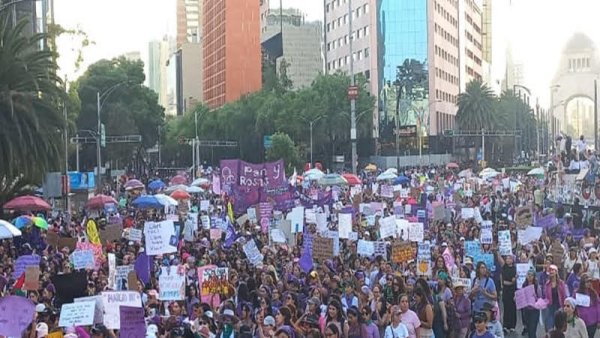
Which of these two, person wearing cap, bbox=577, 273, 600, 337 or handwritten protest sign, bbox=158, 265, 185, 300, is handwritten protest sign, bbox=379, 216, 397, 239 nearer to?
person wearing cap, bbox=577, 273, 600, 337

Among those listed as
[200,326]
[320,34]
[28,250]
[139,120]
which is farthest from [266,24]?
[200,326]

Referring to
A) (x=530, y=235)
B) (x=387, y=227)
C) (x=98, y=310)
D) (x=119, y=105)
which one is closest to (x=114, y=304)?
(x=98, y=310)

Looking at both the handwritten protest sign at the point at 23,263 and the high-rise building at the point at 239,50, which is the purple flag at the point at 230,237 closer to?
the handwritten protest sign at the point at 23,263

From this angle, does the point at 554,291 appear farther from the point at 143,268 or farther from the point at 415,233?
the point at 143,268

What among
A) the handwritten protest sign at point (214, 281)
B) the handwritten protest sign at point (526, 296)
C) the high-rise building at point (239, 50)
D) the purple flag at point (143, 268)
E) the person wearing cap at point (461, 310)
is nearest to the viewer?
the person wearing cap at point (461, 310)

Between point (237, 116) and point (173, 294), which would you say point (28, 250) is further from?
point (237, 116)

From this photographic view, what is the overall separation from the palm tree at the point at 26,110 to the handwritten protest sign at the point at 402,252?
15.4 meters

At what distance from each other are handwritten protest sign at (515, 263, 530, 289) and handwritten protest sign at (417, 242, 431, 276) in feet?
4.67

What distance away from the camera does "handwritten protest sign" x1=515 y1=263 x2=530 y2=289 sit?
14.6 metres

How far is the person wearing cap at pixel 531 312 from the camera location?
45.2 ft

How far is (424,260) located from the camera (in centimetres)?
1533

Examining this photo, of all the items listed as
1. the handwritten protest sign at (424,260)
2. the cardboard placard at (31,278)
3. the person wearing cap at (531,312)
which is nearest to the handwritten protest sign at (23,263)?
the cardboard placard at (31,278)

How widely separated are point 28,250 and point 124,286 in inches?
303

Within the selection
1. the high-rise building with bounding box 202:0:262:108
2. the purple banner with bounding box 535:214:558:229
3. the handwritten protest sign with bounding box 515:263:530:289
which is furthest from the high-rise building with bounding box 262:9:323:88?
the handwritten protest sign with bounding box 515:263:530:289
